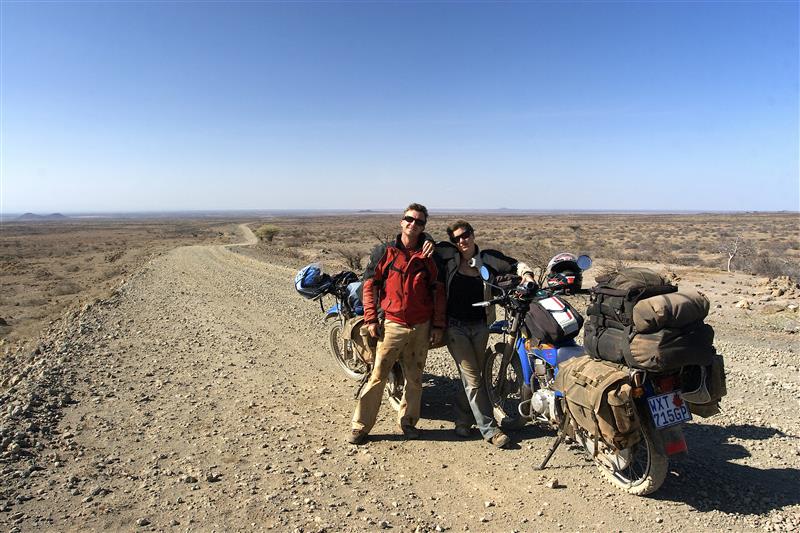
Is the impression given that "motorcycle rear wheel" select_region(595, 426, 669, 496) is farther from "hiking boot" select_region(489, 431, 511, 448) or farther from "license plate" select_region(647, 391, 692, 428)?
"hiking boot" select_region(489, 431, 511, 448)

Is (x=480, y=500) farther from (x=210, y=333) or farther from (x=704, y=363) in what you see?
(x=210, y=333)

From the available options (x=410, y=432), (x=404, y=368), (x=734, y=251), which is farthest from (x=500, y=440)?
(x=734, y=251)

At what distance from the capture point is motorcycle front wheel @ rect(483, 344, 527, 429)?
4574 mm

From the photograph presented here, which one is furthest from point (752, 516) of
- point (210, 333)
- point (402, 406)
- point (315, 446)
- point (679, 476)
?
point (210, 333)

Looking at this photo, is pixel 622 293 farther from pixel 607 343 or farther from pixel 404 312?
pixel 404 312

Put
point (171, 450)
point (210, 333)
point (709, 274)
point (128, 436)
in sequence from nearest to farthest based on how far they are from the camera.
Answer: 1. point (171, 450)
2. point (128, 436)
3. point (210, 333)
4. point (709, 274)

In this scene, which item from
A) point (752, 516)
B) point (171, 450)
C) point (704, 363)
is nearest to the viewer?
point (704, 363)

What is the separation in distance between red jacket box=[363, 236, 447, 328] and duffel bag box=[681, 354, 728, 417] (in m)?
1.95

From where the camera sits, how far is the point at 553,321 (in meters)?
3.96

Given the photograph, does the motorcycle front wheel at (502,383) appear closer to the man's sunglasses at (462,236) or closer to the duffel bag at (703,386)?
the man's sunglasses at (462,236)

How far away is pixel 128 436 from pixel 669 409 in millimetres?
4605

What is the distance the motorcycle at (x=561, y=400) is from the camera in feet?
10.5

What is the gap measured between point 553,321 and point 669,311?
1.10m

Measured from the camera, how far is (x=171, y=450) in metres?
4.28
